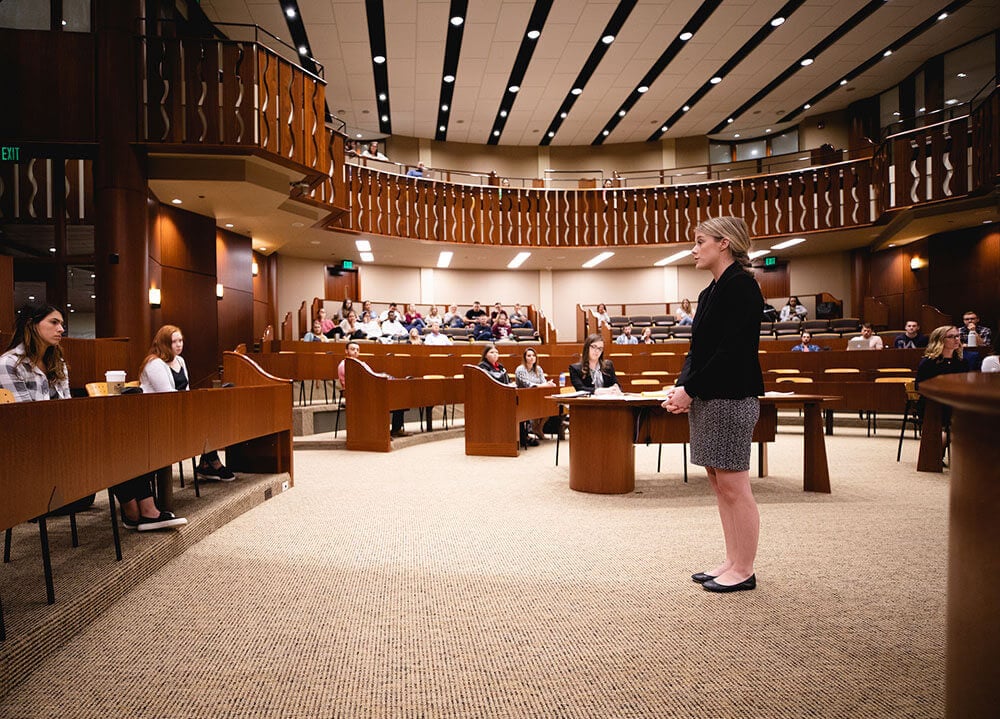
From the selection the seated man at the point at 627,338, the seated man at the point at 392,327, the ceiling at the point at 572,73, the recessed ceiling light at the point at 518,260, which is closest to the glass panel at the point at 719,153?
the ceiling at the point at 572,73

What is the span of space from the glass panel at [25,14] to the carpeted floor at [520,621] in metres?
7.58

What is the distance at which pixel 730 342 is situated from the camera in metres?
2.40

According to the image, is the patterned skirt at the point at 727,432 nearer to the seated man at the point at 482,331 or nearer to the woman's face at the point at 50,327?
the woman's face at the point at 50,327

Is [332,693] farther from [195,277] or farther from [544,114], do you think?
[544,114]

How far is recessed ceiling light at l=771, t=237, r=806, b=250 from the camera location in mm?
13942

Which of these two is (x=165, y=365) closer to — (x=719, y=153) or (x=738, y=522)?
(x=738, y=522)

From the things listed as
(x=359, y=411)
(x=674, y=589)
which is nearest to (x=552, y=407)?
(x=359, y=411)

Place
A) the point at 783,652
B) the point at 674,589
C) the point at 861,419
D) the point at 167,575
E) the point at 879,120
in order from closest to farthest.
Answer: the point at 783,652 → the point at 674,589 → the point at 167,575 → the point at 861,419 → the point at 879,120

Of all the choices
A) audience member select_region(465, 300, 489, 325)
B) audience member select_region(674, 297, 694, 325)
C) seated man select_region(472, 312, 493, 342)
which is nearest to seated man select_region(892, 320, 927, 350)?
audience member select_region(674, 297, 694, 325)

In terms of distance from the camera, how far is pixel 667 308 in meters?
15.4

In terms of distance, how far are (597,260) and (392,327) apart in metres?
6.27

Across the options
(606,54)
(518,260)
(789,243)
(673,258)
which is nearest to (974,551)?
(606,54)

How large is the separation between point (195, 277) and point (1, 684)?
9.29 metres

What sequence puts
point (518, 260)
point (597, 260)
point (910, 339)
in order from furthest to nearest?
point (597, 260)
point (518, 260)
point (910, 339)
